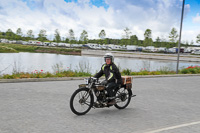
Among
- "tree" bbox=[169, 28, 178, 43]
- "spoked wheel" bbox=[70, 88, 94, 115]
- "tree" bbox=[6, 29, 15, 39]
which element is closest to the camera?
"spoked wheel" bbox=[70, 88, 94, 115]

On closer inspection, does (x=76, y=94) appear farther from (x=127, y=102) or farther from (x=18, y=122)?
(x=127, y=102)

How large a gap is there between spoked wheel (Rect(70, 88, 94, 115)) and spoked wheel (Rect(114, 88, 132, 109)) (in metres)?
0.97

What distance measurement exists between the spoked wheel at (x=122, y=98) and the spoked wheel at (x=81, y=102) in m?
0.97

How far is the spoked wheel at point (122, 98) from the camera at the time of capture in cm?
664

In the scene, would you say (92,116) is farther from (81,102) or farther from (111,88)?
(111,88)

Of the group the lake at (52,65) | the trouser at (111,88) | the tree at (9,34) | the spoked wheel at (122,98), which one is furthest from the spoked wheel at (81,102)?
the tree at (9,34)

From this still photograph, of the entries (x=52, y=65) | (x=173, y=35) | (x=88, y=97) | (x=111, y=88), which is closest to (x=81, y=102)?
(x=88, y=97)

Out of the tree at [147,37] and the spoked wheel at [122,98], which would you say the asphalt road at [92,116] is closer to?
the spoked wheel at [122,98]

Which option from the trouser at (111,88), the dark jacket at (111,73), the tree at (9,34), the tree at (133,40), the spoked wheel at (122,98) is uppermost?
the tree at (9,34)

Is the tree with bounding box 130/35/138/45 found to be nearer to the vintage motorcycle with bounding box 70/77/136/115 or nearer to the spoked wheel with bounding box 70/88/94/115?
the vintage motorcycle with bounding box 70/77/136/115

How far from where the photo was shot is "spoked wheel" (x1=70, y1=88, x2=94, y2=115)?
573cm

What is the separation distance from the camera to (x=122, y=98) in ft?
22.2

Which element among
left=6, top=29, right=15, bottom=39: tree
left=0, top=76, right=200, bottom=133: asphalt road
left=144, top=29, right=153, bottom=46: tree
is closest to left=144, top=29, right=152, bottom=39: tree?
left=144, top=29, right=153, bottom=46: tree

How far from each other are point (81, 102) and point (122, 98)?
145 centimetres
